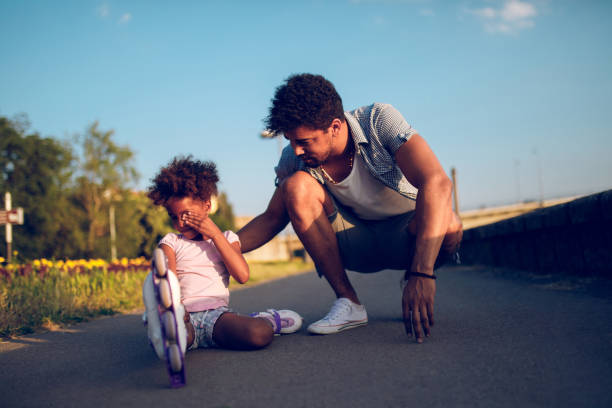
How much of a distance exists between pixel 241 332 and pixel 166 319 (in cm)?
62

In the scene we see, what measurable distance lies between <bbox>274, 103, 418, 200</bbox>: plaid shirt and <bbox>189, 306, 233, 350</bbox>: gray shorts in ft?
3.60

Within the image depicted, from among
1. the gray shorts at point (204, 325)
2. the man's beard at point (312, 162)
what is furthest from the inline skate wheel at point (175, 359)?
the man's beard at point (312, 162)

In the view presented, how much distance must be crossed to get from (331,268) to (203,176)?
96 cm

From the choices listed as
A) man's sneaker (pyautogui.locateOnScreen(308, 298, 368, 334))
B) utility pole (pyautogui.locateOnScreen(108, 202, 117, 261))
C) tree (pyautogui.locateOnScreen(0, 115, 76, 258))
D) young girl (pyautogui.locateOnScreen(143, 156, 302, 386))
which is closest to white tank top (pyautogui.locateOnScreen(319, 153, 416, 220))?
man's sneaker (pyautogui.locateOnScreen(308, 298, 368, 334))

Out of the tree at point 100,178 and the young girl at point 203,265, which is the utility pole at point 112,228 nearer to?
the tree at point 100,178

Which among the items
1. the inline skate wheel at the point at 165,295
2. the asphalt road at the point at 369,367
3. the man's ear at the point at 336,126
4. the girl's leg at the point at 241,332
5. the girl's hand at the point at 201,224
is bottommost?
the asphalt road at the point at 369,367

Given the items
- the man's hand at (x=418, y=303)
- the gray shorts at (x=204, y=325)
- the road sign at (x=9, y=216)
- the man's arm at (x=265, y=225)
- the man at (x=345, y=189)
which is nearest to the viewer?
the man's hand at (x=418, y=303)

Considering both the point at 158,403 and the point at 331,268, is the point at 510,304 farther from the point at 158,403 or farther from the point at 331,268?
the point at 158,403

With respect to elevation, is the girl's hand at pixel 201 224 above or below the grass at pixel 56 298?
above

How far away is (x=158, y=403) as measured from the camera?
1.57m

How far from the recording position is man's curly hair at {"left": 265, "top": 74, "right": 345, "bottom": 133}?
2.88 meters

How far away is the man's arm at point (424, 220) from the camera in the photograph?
218cm

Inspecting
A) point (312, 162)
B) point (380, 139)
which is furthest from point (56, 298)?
point (380, 139)

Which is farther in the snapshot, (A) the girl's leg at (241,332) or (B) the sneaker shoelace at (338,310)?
(B) the sneaker shoelace at (338,310)
